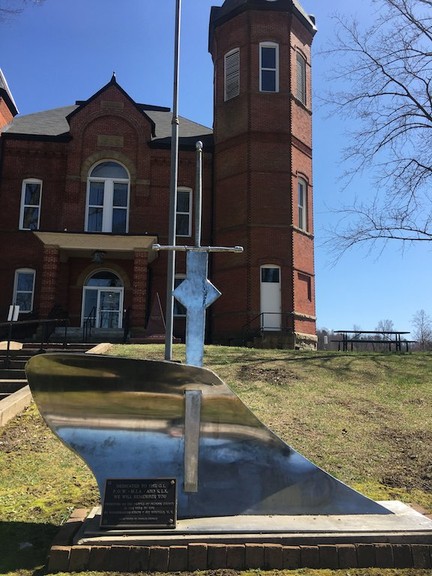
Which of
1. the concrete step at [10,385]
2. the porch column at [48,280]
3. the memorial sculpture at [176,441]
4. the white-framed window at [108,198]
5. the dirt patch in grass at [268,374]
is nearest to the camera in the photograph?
the memorial sculpture at [176,441]

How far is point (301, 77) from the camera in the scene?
80.4ft

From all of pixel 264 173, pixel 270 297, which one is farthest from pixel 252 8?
pixel 270 297

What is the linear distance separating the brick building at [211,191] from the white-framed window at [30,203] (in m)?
0.06

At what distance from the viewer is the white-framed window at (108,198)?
23.3 m

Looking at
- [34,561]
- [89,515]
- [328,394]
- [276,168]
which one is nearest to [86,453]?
[89,515]

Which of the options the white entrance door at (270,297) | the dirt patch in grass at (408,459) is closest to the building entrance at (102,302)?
the white entrance door at (270,297)

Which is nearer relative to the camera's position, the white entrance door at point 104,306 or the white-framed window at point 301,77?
the white entrance door at point 104,306

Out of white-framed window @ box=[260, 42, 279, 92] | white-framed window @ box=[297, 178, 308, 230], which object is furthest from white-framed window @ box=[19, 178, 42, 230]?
white-framed window @ box=[297, 178, 308, 230]

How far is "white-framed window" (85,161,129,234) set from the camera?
76.3 ft

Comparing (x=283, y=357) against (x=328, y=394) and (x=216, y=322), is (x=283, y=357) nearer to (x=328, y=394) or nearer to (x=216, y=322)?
(x=328, y=394)

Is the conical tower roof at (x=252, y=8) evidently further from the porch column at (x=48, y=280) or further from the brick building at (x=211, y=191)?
the porch column at (x=48, y=280)

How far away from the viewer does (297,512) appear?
4.58m

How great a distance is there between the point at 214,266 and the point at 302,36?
39.0ft

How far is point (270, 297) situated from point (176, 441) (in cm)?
1728
